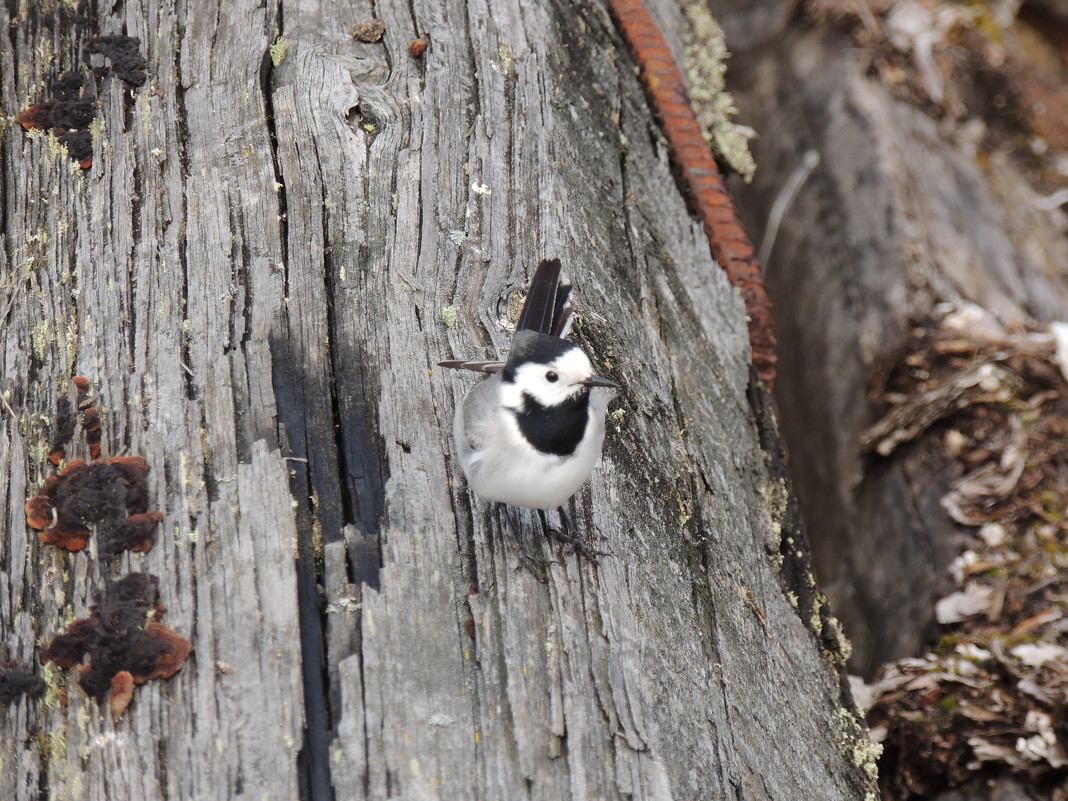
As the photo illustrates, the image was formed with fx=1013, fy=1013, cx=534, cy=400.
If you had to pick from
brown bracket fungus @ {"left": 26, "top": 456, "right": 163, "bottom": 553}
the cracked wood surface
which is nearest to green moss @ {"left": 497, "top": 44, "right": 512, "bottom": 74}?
the cracked wood surface

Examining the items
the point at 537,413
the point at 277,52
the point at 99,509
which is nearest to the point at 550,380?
the point at 537,413

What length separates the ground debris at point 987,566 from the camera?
297cm

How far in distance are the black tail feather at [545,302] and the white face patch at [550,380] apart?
4.0 inches

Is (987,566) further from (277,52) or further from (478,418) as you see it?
(277,52)

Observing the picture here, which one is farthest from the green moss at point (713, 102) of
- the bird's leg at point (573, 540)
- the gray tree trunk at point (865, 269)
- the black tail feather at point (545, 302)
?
the bird's leg at point (573, 540)

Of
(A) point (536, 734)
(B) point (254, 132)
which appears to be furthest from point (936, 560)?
(B) point (254, 132)

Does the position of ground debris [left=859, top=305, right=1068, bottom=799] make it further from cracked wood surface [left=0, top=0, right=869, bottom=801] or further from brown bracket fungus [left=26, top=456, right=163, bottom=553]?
brown bracket fungus [left=26, top=456, right=163, bottom=553]

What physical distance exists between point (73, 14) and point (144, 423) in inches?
56.8

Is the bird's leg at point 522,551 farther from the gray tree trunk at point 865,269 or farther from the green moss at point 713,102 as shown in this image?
the green moss at point 713,102

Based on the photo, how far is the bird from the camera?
234 centimetres

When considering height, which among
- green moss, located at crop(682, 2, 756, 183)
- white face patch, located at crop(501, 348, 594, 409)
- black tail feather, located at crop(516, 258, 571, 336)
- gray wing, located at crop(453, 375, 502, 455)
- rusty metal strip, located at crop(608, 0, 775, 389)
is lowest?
gray wing, located at crop(453, 375, 502, 455)

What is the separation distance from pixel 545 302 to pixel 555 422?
302 millimetres

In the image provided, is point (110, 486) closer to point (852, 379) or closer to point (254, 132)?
point (254, 132)

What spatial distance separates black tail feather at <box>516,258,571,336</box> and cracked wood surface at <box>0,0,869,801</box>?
14 centimetres
